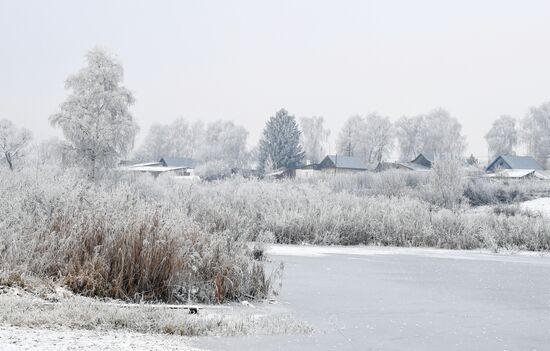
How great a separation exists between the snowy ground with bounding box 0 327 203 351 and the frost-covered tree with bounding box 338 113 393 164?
10396 cm

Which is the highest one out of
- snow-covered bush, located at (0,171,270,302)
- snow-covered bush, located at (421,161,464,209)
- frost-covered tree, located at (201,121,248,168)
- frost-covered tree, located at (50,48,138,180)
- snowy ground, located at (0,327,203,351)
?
frost-covered tree, located at (201,121,248,168)

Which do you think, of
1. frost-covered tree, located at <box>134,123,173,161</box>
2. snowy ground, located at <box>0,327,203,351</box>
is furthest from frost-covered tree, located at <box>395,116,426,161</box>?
snowy ground, located at <box>0,327,203,351</box>

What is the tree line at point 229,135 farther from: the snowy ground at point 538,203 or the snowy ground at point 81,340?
the snowy ground at point 81,340

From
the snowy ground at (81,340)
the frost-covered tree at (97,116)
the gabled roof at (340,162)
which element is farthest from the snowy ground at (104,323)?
the gabled roof at (340,162)

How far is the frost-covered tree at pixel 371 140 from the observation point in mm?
110938

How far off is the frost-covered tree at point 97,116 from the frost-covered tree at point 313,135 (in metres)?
A: 77.9

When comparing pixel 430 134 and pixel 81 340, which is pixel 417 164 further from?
pixel 81 340

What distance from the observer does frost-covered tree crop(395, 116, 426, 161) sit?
364 feet

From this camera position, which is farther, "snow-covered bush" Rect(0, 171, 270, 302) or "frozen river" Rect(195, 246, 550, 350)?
"snow-covered bush" Rect(0, 171, 270, 302)

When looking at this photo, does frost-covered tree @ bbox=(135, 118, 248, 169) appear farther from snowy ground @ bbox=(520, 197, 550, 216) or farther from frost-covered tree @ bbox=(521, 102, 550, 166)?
snowy ground @ bbox=(520, 197, 550, 216)

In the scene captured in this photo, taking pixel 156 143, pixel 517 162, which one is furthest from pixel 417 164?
pixel 156 143

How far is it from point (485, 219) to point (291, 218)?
6.38 m

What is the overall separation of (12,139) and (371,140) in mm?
64268

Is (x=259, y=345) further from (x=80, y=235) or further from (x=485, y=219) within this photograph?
(x=485, y=219)
